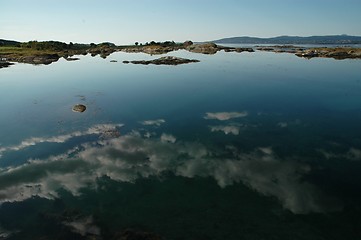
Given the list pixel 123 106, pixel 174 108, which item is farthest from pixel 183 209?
pixel 123 106

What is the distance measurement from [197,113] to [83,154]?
22619 millimetres

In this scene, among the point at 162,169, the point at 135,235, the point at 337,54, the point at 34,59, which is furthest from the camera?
the point at 337,54

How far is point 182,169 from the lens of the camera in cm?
2961

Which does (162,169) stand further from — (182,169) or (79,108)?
(79,108)

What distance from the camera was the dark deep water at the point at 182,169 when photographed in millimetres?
21453

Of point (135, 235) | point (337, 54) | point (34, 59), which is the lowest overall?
point (135, 235)

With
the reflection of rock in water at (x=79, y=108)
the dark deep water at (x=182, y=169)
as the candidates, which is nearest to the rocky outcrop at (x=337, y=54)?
the dark deep water at (x=182, y=169)

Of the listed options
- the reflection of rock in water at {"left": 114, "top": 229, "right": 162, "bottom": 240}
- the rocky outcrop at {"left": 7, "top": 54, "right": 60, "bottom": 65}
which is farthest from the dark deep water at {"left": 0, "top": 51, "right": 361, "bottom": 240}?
the rocky outcrop at {"left": 7, "top": 54, "right": 60, "bottom": 65}

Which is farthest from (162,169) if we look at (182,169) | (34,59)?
(34,59)

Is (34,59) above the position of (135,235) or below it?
above

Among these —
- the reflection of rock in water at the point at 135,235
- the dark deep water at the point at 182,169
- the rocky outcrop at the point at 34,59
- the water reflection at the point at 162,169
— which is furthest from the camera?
the rocky outcrop at the point at 34,59

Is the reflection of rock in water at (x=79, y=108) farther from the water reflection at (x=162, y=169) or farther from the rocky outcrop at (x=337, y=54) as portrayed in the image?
the rocky outcrop at (x=337, y=54)

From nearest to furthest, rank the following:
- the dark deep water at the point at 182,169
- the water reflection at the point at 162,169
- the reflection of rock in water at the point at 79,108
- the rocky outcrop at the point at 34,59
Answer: the dark deep water at the point at 182,169 < the water reflection at the point at 162,169 < the reflection of rock in water at the point at 79,108 < the rocky outcrop at the point at 34,59

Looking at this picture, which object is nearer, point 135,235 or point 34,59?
point 135,235
